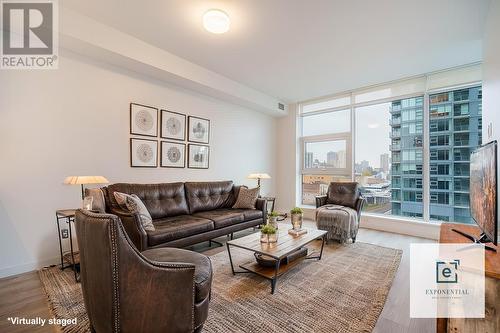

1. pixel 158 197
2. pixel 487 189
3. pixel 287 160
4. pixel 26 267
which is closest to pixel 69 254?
pixel 26 267

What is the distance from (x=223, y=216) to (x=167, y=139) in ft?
5.33

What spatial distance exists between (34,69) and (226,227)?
3065 mm

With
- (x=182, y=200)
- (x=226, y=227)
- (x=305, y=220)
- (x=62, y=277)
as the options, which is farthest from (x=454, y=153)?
(x=62, y=277)

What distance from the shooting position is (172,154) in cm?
407

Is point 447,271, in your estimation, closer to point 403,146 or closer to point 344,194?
point 344,194

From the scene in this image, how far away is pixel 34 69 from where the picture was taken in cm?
274

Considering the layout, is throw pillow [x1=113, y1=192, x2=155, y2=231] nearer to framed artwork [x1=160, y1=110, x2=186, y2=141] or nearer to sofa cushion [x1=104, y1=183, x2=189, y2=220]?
sofa cushion [x1=104, y1=183, x2=189, y2=220]

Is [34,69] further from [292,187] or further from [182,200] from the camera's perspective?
[292,187]

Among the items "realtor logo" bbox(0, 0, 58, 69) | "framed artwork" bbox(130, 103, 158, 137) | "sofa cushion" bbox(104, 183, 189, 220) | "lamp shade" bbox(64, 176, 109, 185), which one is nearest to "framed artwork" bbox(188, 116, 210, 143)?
"framed artwork" bbox(130, 103, 158, 137)

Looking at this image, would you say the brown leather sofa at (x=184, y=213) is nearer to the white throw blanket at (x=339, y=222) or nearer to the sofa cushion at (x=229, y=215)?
the sofa cushion at (x=229, y=215)

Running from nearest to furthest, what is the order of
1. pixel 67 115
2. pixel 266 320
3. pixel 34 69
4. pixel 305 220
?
pixel 266 320 → pixel 34 69 → pixel 67 115 → pixel 305 220

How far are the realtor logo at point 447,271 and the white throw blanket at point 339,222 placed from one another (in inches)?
81.7

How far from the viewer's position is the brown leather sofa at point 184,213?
2707 millimetres

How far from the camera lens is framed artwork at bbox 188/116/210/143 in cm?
434
